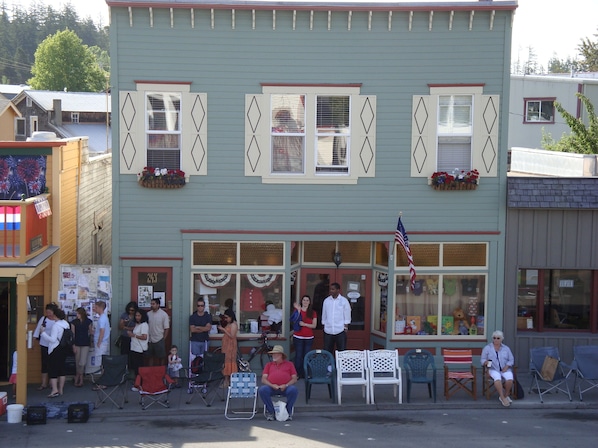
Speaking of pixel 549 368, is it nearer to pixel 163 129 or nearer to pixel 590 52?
pixel 163 129

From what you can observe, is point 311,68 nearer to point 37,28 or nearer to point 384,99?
point 384,99

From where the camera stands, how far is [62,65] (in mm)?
91562

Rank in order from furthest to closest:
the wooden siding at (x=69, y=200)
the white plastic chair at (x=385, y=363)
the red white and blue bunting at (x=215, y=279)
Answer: the wooden siding at (x=69, y=200)
the red white and blue bunting at (x=215, y=279)
the white plastic chair at (x=385, y=363)

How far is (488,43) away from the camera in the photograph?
663 inches

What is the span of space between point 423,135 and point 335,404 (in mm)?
5523

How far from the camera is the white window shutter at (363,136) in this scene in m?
16.9

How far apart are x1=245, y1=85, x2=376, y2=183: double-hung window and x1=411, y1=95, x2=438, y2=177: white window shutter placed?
31.6 inches

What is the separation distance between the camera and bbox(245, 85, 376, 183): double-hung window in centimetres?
1683

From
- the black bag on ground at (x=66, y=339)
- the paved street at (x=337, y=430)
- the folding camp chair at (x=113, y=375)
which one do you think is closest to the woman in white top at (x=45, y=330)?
the black bag on ground at (x=66, y=339)

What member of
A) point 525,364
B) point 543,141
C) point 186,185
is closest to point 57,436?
point 186,185

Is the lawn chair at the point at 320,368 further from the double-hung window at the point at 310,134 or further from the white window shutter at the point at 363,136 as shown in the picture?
the white window shutter at the point at 363,136

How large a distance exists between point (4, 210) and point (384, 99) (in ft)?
24.1

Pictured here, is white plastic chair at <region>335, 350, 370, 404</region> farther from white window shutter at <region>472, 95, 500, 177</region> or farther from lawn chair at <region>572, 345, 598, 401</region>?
white window shutter at <region>472, 95, 500, 177</region>

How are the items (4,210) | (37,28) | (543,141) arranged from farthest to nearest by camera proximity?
(37,28), (543,141), (4,210)
